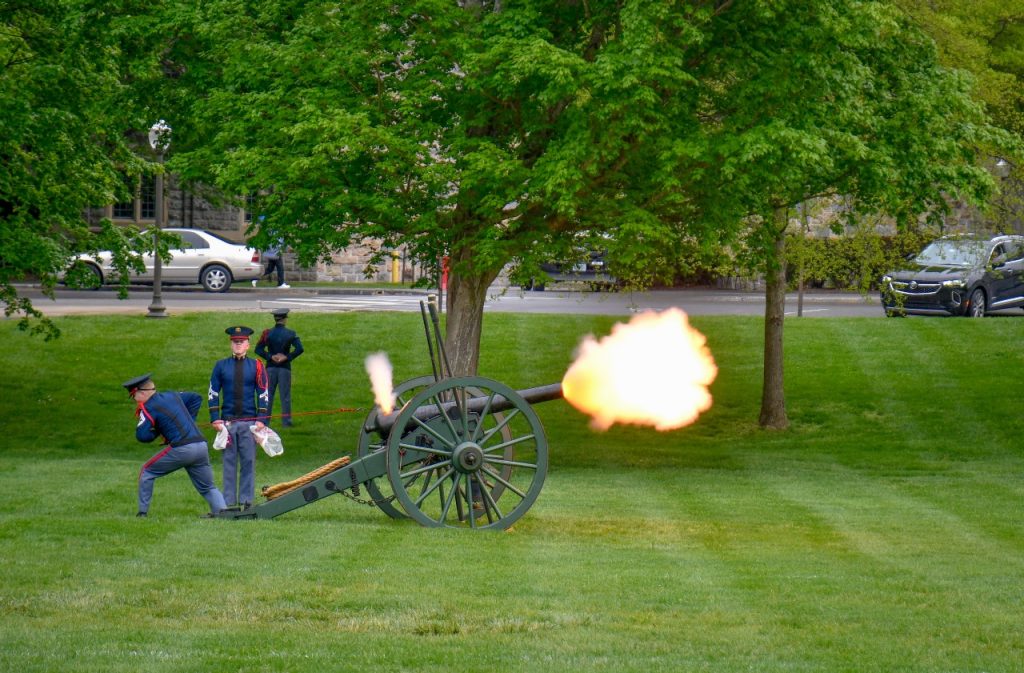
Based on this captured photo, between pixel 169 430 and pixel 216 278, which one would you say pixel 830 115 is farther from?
pixel 216 278

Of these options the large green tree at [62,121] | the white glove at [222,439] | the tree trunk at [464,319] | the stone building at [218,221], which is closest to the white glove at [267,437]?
the white glove at [222,439]

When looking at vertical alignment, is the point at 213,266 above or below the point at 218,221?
below

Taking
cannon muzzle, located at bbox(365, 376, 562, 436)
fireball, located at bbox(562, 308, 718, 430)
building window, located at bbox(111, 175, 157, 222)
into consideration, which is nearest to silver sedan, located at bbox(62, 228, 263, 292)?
building window, located at bbox(111, 175, 157, 222)

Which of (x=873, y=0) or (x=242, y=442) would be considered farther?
(x=873, y=0)

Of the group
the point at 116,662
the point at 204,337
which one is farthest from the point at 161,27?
the point at 116,662

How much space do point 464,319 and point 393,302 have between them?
53.3 feet

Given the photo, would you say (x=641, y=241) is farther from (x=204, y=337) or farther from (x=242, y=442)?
(x=204, y=337)

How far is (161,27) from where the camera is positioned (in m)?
22.2

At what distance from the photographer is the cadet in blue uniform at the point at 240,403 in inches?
588

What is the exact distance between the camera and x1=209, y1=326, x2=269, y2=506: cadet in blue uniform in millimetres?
14930

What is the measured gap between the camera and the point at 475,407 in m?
14.3

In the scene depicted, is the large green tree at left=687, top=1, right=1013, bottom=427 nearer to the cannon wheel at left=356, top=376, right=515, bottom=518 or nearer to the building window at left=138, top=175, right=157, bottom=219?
the cannon wheel at left=356, top=376, right=515, bottom=518

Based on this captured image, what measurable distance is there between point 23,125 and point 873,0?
11953mm

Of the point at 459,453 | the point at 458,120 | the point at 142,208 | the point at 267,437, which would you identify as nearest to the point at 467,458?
the point at 459,453
